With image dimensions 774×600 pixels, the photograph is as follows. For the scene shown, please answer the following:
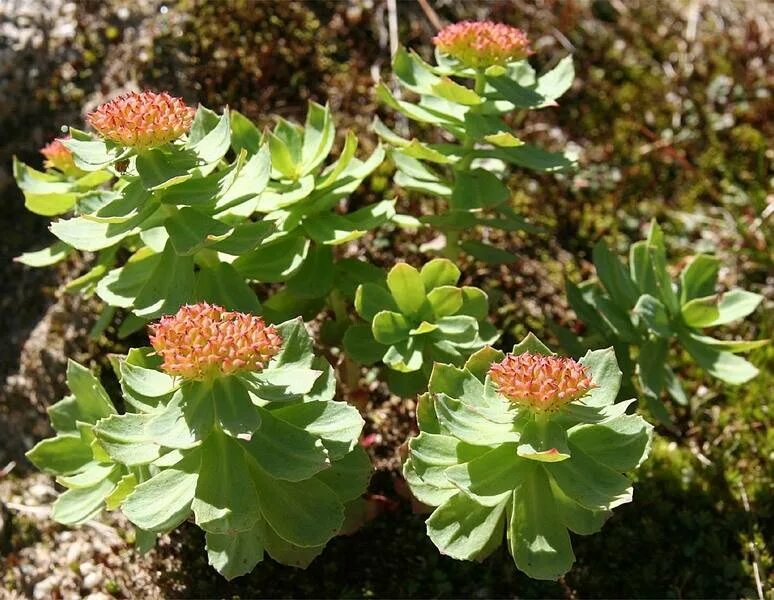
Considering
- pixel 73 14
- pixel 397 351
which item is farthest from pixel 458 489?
pixel 73 14

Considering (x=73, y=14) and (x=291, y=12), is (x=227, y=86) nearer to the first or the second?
(x=291, y=12)

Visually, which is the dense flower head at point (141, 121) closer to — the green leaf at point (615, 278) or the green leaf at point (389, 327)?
the green leaf at point (389, 327)

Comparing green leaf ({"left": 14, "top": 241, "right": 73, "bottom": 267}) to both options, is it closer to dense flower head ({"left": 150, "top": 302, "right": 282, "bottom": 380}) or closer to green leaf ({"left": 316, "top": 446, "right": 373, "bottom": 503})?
dense flower head ({"left": 150, "top": 302, "right": 282, "bottom": 380})

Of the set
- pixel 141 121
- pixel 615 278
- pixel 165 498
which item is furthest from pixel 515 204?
pixel 165 498

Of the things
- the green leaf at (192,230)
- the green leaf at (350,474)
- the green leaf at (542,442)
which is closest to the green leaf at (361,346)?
the green leaf at (350,474)

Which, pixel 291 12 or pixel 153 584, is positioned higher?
pixel 291 12

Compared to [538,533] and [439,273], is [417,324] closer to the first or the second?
[439,273]

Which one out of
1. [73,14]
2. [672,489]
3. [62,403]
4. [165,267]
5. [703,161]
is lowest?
[672,489]
